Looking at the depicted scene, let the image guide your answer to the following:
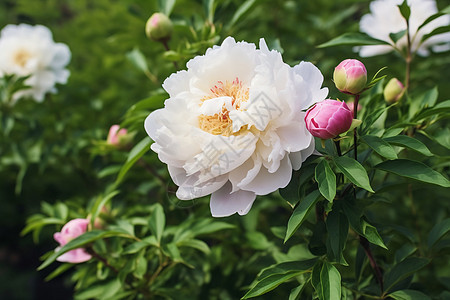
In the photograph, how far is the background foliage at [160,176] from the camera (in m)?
1.10

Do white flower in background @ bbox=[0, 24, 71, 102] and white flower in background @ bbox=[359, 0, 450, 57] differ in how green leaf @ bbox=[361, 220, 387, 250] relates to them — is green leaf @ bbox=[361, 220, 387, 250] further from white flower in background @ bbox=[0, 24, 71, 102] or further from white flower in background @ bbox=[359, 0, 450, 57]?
white flower in background @ bbox=[0, 24, 71, 102]

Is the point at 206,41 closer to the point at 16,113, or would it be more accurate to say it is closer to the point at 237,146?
the point at 237,146

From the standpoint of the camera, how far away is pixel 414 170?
0.78m

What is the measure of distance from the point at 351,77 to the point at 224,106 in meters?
0.22

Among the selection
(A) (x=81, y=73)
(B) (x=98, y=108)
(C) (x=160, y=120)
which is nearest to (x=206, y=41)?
(C) (x=160, y=120)

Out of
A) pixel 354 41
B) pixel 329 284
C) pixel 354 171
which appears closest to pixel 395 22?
pixel 354 41

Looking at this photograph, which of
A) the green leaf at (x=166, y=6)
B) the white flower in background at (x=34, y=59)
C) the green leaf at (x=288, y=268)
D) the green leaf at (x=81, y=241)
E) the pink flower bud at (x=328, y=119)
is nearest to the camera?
the pink flower bud at (x=328, y=119)

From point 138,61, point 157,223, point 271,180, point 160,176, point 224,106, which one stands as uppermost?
point 224,106

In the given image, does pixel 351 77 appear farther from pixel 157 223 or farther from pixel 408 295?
pixel 157 223

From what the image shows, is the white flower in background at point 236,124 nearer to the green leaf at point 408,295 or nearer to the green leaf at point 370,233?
the green leaf at point 370,233

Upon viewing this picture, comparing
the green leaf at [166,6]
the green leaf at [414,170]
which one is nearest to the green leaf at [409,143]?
the green leaf at [414,170]

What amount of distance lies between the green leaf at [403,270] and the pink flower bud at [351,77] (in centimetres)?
38

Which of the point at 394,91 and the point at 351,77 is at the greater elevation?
the point at 351,77

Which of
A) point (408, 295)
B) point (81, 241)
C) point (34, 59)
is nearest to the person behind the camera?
point (408, 295)
